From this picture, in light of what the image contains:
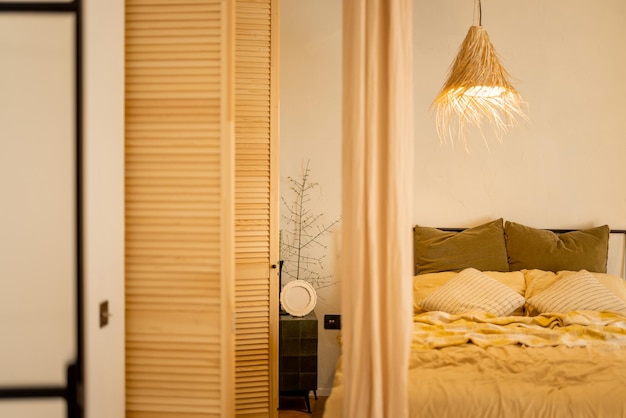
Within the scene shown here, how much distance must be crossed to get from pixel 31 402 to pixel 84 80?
37.7 inches

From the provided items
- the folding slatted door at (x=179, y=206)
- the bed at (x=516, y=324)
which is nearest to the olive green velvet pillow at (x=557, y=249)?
the bed at (x=516, y=324)

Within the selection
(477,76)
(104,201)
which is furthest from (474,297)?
(104,201)

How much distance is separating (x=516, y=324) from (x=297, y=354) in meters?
1.40

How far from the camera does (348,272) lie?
4.25 ft

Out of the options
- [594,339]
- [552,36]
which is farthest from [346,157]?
[552,36]

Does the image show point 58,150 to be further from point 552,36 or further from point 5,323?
point 552,36

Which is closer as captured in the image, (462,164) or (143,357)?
(143,357)

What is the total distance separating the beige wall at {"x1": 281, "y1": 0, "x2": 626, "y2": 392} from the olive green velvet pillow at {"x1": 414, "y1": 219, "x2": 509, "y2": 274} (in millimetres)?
220

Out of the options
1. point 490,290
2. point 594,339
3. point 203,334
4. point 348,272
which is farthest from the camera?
point 490,290

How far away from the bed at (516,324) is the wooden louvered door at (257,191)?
838 mm

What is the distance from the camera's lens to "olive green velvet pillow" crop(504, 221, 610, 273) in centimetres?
354

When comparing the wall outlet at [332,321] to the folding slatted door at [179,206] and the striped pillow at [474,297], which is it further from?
the folding slatted door at [179,206]

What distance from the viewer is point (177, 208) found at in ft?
5.96

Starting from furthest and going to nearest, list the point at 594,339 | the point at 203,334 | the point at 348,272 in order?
the point at 594,339 → the point at 203,334 → the point at 348,272
